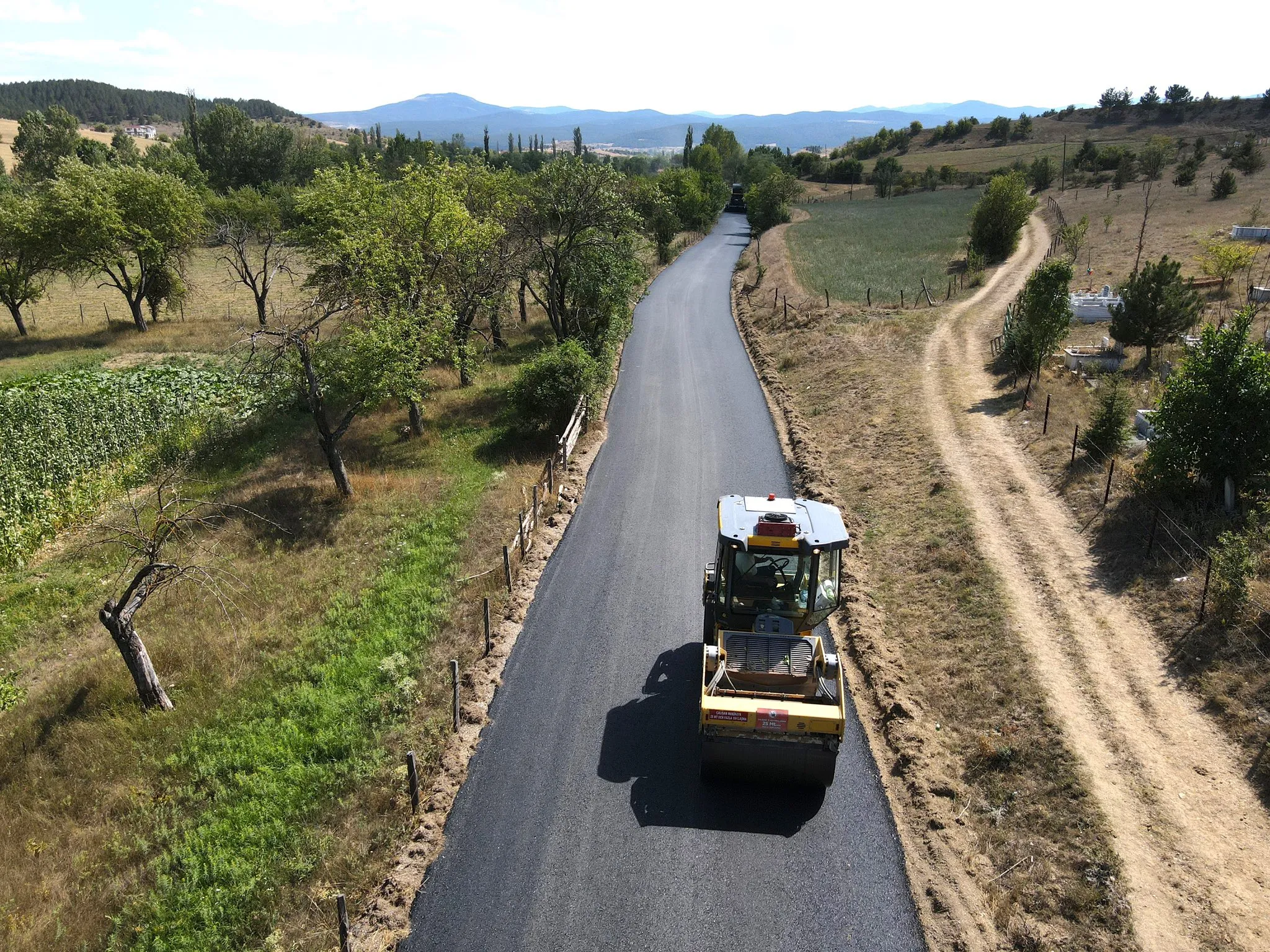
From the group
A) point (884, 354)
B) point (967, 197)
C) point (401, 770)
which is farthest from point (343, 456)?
point (967, 197)

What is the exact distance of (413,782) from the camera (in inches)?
436

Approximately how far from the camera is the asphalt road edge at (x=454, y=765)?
957 centimetres

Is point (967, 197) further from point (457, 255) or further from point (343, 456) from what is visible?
point (343, 456)

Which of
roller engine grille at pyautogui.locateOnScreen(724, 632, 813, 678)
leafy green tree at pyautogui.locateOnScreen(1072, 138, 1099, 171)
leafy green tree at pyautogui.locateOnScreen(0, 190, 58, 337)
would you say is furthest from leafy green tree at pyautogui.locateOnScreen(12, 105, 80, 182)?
leafy green tree at pyautogui.locateOnScreen(1072, 138, 1099, 171)

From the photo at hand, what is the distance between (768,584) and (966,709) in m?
4.27

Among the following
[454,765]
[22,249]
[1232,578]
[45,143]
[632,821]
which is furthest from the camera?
[45,143]

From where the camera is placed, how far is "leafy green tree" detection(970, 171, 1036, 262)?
5294 centimetres

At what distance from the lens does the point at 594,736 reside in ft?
41.8

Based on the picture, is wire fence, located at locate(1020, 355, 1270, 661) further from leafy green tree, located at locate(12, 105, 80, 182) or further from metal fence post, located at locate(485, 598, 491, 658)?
leafy green tree, located at locate(12, 105, 80, 182)

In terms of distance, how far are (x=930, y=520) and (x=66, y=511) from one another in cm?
2526

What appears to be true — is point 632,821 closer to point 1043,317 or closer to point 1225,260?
point 1043,317

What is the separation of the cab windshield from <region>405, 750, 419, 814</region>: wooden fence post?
5.58m

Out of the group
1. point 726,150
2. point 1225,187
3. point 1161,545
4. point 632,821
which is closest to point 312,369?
point 632,821

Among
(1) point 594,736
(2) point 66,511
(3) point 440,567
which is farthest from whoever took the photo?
(2) point 66,511
